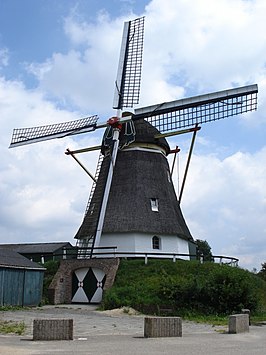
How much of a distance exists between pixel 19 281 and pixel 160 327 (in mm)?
12785

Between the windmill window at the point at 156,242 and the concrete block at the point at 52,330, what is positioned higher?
the windmill window at the point at 156,242

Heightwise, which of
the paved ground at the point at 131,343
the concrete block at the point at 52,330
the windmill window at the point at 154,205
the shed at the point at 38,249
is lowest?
the paved ground at the point at 131,343

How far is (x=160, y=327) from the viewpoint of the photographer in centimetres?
1253

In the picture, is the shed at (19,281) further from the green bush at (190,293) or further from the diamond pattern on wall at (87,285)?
the green bush at (190,293)

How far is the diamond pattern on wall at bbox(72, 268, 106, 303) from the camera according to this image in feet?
88.0

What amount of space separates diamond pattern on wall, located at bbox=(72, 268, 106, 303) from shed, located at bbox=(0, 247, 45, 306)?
104 inches

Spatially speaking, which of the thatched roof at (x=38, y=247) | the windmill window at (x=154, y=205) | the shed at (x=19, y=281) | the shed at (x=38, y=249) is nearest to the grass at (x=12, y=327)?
the shed at (x=19, y=281)

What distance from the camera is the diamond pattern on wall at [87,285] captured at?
26812mm

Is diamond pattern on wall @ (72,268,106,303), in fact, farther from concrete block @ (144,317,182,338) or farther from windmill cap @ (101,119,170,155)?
concrete block @ (144,317,182,338)

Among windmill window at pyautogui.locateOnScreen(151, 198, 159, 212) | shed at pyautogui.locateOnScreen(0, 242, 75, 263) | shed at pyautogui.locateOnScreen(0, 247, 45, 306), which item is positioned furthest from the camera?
shed at pyautogui.locateOnScreen(0, 242, 75, 263)

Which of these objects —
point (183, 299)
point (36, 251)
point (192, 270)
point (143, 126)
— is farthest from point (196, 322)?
point (36, 251)

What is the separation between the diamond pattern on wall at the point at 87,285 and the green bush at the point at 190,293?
2563mm

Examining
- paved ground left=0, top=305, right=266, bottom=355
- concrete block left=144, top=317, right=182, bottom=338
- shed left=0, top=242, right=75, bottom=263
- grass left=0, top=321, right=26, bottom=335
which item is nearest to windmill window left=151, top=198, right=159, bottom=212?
shed left=0, top=242, right=75, bottom=263

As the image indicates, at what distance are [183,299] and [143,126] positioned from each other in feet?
41.3
